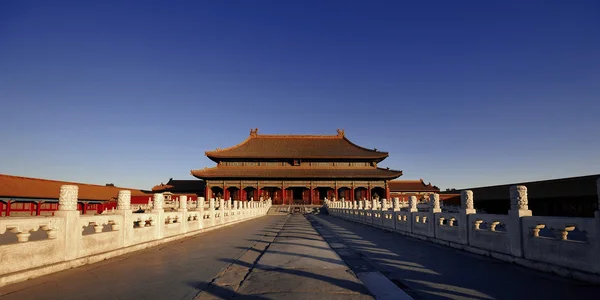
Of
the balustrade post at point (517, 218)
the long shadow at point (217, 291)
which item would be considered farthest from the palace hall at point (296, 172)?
the long shadow at point (217, 291)

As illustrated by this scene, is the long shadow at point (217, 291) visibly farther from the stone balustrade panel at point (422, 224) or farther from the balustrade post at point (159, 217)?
the stone balustrade panel at point (422, 224)

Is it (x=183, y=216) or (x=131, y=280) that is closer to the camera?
(x=131, y=280)

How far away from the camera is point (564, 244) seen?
5.23 meters

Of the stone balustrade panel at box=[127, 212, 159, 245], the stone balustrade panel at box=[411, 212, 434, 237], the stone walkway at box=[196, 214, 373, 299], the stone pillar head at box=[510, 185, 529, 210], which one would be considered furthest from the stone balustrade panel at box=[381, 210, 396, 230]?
the stone balustrade panel at box=[127, 212, 159, 245]

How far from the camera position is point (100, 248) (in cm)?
695

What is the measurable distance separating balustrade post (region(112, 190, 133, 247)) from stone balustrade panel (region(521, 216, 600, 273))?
24.8 feet

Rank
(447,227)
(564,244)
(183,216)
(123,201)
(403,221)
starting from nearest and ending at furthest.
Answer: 1. (564,244)
2. (123,201)
3. (447,227)
4. (183,216)
5. (403,221)

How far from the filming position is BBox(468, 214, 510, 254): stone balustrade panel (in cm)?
650

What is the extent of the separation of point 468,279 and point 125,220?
6725mm

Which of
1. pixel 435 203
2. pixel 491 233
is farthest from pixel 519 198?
pixel 435 203

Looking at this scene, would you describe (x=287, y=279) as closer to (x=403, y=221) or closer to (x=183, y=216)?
(x=183, y=216)

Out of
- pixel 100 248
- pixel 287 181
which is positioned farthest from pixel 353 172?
pixel 100 248

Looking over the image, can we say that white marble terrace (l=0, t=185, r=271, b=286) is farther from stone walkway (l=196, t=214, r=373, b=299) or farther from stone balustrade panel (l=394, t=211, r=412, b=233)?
stone balustrade panel (l=394, t=211, r=412, b=233)

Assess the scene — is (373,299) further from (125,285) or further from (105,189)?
(105,189)
